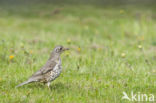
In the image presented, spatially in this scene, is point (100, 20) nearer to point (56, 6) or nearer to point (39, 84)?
point (56, 6)

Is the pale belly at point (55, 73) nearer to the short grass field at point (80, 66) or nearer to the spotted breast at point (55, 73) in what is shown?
the spotted breast at point (55, 73)

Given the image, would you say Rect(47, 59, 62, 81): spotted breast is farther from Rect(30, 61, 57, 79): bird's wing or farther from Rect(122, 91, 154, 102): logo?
Rect(122, 91, 154, 102): logo

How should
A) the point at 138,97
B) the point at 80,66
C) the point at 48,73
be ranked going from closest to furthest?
the point at 138,97 → the point at 48,73 → the point at 80,66

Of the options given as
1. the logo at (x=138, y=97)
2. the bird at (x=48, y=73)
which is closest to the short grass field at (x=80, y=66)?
the logo at (x=138, y=97)

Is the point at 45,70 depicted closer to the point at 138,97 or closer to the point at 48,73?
the point at 48,73

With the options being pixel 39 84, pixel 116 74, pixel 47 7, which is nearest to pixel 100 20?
pixel 47 7

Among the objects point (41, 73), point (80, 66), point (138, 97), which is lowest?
point (138, 97)

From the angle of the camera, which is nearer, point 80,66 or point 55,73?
point 55,73

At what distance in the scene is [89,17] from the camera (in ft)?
78.7

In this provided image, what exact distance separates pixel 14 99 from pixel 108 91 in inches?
85.1

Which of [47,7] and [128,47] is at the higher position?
[47,7]

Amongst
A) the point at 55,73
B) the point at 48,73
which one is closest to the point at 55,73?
the point at 55,73

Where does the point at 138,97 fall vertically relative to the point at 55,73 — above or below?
below

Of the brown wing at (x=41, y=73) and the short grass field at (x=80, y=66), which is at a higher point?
the brown wing at (x=41, y=73)
